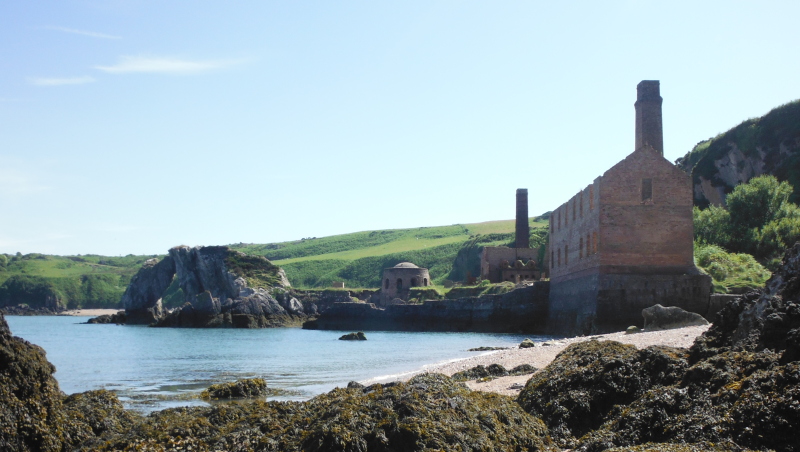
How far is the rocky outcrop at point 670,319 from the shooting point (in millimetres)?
25297

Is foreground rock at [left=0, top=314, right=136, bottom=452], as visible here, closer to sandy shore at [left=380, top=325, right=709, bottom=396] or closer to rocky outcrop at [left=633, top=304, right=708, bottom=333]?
sandy shore at [left=380, top=325, right=709, bottom=396]

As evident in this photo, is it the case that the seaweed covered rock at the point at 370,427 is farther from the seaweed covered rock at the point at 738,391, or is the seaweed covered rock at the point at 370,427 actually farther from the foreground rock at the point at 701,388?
the seaweed covered rock at the point at 738,391

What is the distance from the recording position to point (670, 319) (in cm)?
2586

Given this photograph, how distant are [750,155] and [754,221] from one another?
15.2 metres

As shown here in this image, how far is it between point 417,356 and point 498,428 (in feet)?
68.6

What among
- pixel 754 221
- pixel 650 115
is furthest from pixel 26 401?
pixel 650 115

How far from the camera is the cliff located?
54531mm

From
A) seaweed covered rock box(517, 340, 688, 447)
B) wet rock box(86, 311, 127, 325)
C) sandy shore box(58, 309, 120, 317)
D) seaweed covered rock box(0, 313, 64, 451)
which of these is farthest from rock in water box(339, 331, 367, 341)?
sandy shore box(58, 309, 120, 317)

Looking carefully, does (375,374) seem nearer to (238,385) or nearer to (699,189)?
(238,385)

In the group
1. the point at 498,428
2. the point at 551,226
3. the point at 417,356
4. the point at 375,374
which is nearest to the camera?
the point at 498,428

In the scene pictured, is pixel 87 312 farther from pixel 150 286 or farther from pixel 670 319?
pixel 670 319

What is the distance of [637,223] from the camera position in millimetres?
34062

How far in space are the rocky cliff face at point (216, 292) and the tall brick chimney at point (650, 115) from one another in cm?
3825

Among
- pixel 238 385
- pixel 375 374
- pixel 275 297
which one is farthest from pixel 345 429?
pixel 275 297
